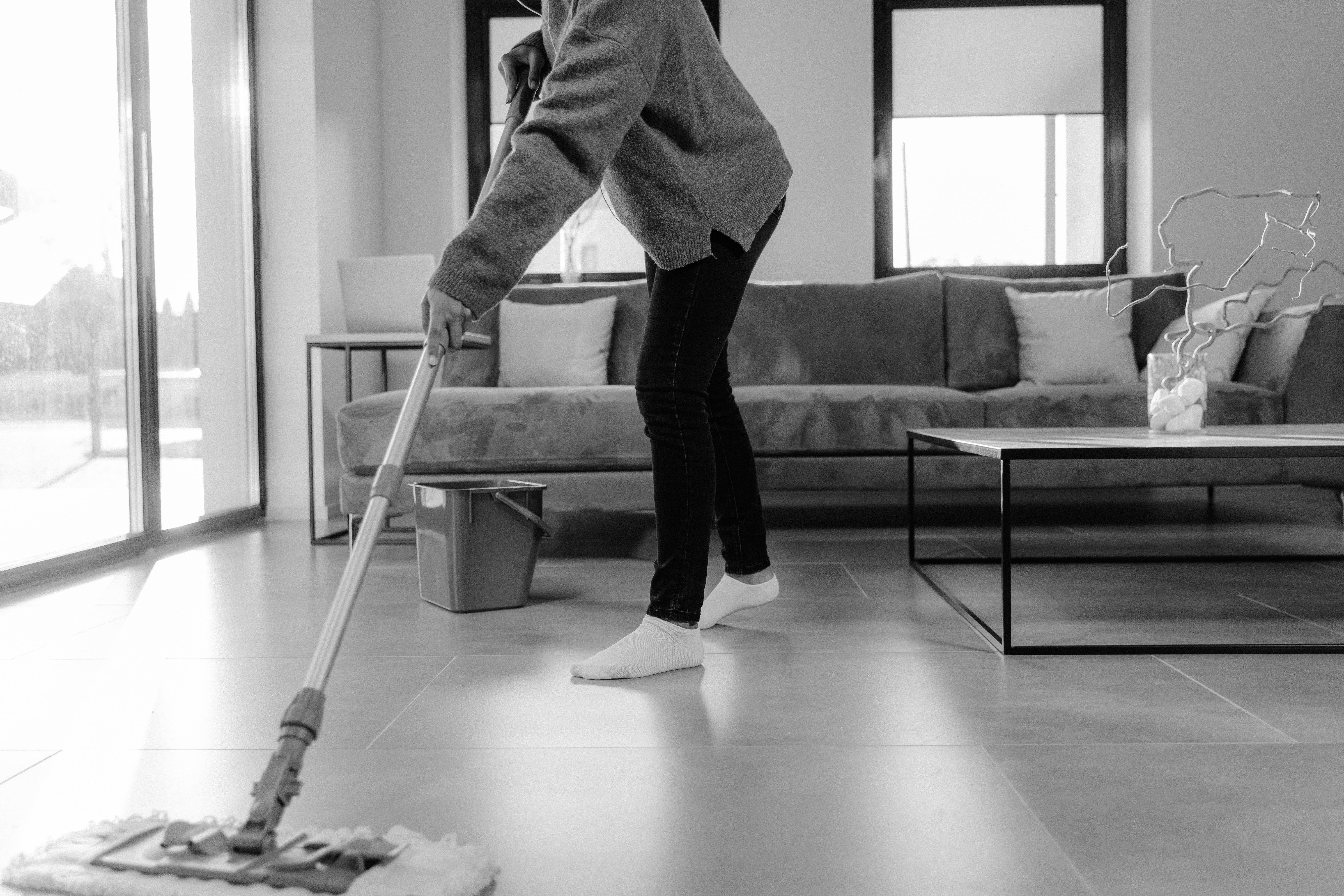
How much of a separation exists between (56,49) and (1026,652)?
2568 mm

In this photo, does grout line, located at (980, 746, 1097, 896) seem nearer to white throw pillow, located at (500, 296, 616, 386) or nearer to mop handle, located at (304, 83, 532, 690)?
mop handle, located at (304, 83, 532, 690)

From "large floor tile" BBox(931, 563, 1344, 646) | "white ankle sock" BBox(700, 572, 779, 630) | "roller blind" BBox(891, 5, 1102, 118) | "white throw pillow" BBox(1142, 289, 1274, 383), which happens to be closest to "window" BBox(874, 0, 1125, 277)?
"roller blind" BBox(891, 5, 1102, 118)

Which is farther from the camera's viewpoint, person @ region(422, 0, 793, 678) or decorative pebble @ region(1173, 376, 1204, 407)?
decorative pebble @ region(1173, 376, 1204, 407)

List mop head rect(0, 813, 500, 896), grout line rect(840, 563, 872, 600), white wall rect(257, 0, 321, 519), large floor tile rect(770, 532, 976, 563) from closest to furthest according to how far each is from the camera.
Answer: mop head rect(0, 813, 500, 896), grout line rect(840, 563, 872, 600), large floor tile rect(770, 532, 976, 563), white wall rect(257, 0, 321, 519)

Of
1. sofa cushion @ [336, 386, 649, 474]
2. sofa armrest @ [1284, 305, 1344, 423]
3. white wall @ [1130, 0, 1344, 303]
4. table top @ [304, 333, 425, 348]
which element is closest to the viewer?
sofa cushion @ [336, 386, 649, 474]

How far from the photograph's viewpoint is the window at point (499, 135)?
4.53 metres

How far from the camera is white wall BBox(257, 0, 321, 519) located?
381 centimetres

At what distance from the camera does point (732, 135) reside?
157cm

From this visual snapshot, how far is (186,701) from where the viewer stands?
152 cm

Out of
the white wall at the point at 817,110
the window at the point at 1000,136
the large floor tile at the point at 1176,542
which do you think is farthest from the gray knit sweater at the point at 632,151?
the window at the point at 1000,136

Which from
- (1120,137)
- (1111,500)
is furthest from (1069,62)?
(1111,500)

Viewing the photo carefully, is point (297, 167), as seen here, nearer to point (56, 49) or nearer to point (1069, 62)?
point (56, 49)

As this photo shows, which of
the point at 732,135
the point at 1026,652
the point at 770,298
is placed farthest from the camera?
the point at 770,298

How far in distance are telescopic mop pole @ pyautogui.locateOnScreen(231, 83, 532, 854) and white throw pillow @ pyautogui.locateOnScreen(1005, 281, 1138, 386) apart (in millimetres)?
2834
